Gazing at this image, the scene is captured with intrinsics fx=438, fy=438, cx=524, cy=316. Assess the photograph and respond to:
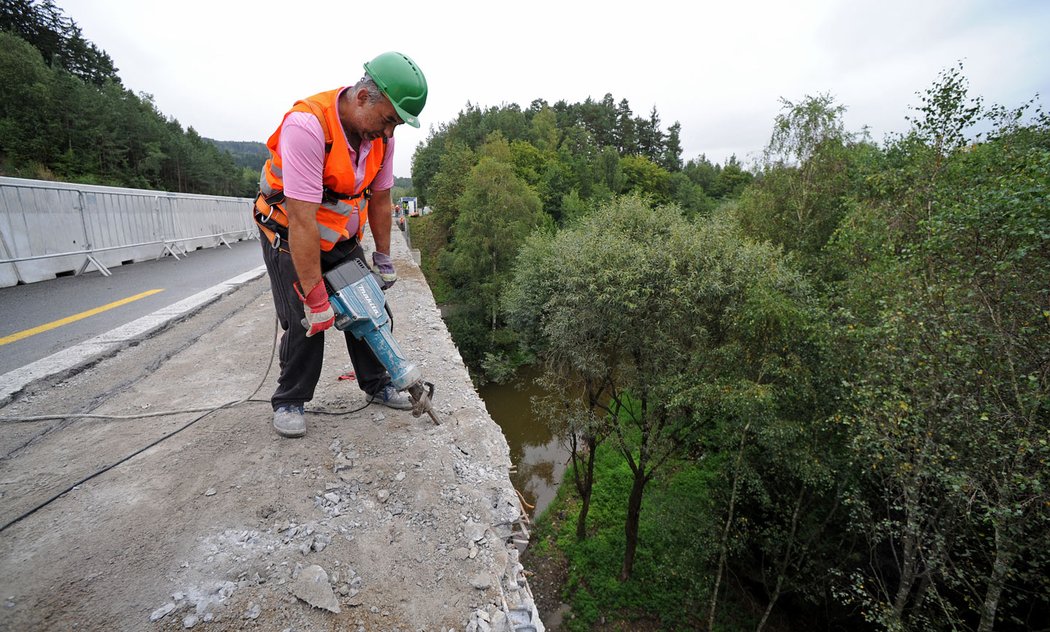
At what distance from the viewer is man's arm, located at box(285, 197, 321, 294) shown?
88.4 inches

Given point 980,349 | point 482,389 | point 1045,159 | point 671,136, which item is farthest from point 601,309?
point 671,136

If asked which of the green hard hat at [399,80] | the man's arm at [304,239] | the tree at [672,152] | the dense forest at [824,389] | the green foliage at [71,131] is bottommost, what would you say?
the dense forest at [824,389]

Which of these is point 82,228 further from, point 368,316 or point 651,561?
point 651,561

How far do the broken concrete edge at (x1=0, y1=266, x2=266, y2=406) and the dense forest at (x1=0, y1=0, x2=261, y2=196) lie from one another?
30390 millimetres

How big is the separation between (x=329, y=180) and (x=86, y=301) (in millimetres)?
6792

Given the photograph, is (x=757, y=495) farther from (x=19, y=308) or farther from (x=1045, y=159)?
(x=19, y=308)

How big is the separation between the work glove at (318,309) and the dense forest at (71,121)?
114 ft

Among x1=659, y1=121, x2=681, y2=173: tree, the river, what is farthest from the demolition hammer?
x1=659, y1=121, x2=681, y2=173: tree

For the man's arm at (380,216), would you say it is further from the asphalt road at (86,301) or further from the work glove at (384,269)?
the asphalt road at (86,301)

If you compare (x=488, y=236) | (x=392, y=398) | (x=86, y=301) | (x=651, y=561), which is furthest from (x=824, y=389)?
(x=488, y=236)

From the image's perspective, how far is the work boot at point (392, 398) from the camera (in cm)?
318

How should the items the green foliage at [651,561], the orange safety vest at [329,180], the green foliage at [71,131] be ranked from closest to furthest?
the orange safety vest at [329,180] < the green foliage at [651,561] < the green foliage at [71,131]

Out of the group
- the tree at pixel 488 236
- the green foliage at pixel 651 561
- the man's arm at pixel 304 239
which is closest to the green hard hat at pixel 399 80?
the man's arm at pixel 304 239

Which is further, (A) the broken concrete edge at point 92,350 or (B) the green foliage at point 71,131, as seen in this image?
(B) the green foliage at point 71,131
